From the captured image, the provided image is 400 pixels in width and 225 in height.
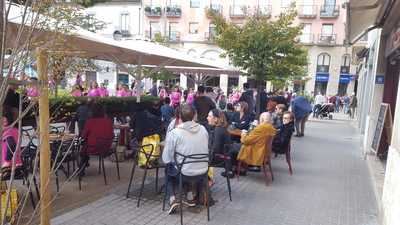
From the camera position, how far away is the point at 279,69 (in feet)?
40.3

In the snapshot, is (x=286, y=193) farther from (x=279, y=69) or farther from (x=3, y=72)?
(x=279, y=69)

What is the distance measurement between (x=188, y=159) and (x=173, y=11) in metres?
40.8

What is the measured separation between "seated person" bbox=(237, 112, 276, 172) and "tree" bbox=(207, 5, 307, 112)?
21.1 ft

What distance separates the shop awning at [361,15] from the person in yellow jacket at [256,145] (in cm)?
240

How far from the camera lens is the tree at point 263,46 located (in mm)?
12047

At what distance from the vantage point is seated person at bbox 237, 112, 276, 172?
5.96 m

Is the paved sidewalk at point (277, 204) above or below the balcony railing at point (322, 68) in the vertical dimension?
below

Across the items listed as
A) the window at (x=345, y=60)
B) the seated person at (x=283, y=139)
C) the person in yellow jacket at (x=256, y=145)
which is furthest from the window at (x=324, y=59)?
the person in yellow jacket at (x=256, y=145)

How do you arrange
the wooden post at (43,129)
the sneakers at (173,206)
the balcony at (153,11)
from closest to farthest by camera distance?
the wooden post at (43,129) < the sneakers at (173,206) < the balcony at (153,11)

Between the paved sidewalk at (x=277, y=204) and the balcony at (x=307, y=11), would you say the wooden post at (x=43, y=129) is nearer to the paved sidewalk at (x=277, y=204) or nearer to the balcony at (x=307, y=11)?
the paved sidewalk at (x=277, y=204)

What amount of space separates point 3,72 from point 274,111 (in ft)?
30.3

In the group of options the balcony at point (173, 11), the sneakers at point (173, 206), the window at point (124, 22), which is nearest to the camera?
the sneakers at point (173, 206)

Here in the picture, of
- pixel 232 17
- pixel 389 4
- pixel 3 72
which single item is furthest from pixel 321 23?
pixel 3 72

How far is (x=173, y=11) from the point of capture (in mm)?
43094
